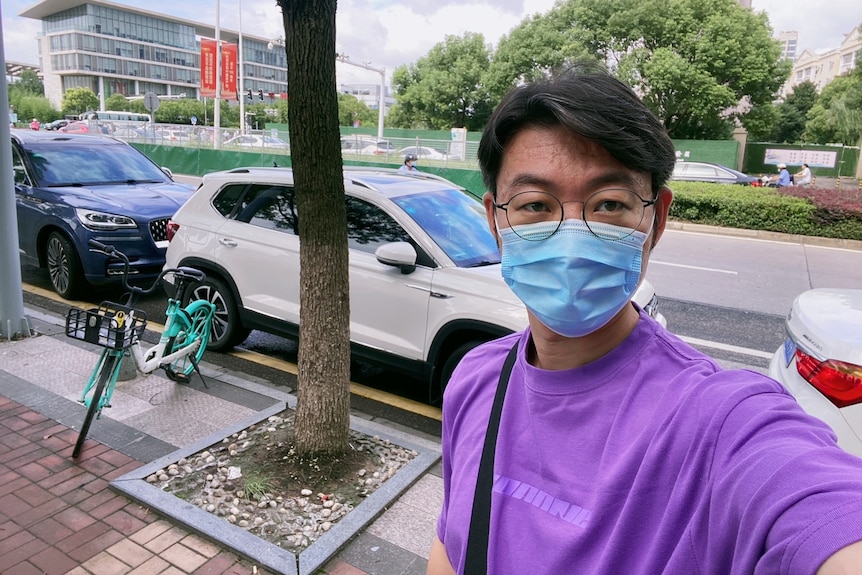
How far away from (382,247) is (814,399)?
109 inches

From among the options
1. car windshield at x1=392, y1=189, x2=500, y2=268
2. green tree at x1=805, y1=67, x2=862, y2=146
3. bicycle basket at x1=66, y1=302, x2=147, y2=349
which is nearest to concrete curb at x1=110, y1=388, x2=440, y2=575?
bicycle basket at x1=66, y1=302, x2=147, y2=349

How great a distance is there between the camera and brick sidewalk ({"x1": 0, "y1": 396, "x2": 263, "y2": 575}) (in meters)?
2.82

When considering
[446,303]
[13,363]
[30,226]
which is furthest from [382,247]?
[30,226]

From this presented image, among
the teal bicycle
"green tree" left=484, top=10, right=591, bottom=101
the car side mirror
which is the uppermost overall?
"green tree" left=484, top=10, right=591, bottom=101

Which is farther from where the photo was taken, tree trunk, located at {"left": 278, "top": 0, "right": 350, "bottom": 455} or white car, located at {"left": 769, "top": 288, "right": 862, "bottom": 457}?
tree trunk, located at {"left": 278, "top": 0, "right": 350, "bottom": 455}

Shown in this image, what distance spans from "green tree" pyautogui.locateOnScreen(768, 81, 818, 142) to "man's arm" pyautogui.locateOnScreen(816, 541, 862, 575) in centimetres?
7781

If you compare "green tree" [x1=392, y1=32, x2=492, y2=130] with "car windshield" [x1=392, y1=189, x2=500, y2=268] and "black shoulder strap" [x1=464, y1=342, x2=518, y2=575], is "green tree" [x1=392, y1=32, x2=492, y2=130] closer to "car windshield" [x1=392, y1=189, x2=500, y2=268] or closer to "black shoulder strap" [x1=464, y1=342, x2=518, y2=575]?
"car windshield" [x1=392, y1=189, x2=500, y2=268]

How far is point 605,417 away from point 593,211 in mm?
408

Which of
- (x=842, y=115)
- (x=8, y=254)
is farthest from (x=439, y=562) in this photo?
(x=842, y=115)

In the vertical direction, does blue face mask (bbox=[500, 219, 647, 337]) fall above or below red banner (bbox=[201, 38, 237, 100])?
below

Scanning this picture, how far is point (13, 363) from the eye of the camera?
5.11 metres

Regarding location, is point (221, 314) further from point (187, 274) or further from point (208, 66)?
point (208, 66)

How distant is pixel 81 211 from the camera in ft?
23.0

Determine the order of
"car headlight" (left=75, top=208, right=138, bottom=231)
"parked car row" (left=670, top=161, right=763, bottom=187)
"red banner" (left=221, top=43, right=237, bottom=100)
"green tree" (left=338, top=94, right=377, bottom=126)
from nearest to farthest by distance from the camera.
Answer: "car headlight" (left=75, top=208, right=138, bottom=231)
"parked car row" (left=670, top=161, right=763, bottom=187)
"red banner" (left=221, top=43, right=237, bottom=100)
"green tree" (left=338, top=94, right=377, bottom=126)
